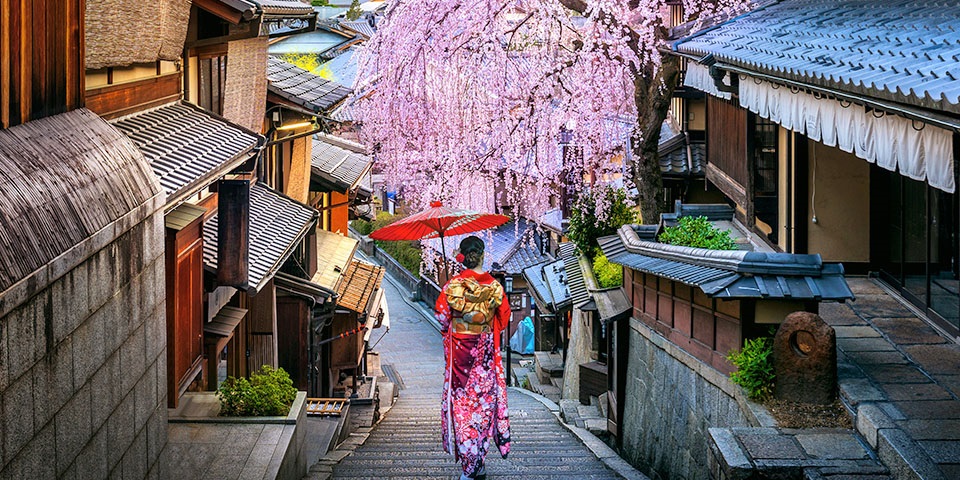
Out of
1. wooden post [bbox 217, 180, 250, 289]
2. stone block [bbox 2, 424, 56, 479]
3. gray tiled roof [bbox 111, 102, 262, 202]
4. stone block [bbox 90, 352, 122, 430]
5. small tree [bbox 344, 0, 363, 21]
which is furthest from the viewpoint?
small tree [bbox 344, 0, 363, 21]

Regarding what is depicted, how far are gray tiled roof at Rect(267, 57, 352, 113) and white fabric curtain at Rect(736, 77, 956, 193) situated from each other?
27.3 ft

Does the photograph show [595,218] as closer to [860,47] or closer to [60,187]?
[860,47]

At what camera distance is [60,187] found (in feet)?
18.0

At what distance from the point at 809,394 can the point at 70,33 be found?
6591 mm

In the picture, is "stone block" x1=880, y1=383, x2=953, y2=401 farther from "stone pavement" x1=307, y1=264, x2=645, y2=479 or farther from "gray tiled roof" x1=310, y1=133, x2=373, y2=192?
"gray tiled roof" x1=310, y1=133, x2=373, y2=192

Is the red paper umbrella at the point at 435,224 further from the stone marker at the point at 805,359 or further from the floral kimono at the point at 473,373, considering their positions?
the stone marker at the point at 805,359

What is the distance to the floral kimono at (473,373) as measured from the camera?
9711 millimetres

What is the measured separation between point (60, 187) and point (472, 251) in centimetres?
453

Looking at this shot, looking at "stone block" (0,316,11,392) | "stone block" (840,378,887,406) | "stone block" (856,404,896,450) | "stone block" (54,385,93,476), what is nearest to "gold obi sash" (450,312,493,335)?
"stone block" (840,378,887,406)

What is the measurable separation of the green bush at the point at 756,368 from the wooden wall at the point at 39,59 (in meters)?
6.02

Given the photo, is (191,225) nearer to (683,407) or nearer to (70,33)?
(70,33)

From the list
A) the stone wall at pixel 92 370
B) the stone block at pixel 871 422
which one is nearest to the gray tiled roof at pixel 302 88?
the stone wall at pixel 92 370

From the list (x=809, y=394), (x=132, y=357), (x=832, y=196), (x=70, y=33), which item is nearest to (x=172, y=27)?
(x=70, y=33)

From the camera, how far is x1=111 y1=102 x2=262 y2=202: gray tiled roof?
26.9 feet
